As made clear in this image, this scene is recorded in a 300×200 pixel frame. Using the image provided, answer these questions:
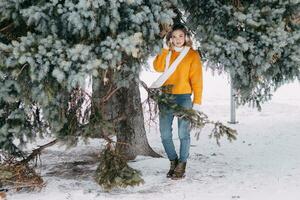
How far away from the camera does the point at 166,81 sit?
6031 millimetres

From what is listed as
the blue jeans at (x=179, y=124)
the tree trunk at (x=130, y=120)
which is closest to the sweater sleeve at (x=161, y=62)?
the blue jeans at (x=179, y=124)

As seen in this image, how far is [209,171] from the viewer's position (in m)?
6.54

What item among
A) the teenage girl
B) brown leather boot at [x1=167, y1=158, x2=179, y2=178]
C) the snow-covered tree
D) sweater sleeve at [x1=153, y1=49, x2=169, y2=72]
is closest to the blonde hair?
the teenage girl

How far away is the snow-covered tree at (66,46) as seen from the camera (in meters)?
4.54

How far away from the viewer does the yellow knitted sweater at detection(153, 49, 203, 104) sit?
5949mm

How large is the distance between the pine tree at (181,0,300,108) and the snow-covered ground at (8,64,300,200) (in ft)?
3.15

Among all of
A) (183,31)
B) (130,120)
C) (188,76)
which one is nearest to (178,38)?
(183,31)

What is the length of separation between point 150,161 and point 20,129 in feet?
6.97

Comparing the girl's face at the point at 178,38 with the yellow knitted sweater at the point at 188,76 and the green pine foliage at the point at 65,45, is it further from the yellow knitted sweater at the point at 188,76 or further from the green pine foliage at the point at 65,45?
the green pine foliage at the point at 65,45

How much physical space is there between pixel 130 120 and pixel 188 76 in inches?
59.0

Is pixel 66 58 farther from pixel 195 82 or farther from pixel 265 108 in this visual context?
pixel 265 108

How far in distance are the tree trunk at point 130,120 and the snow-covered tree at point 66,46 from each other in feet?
5.43

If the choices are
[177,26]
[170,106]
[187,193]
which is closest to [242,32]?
[177,26]

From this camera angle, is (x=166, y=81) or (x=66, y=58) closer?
(x=66, y=58)
